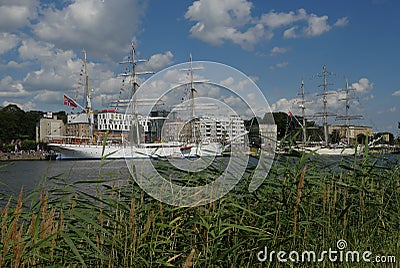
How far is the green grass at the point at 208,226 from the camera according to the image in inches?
132

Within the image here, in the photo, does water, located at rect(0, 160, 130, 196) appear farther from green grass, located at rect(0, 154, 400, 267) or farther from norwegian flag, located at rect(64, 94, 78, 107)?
norwegian flag, located at rect(64, 94, 78, 107)

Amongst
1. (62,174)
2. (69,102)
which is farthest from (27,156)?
(62,174)

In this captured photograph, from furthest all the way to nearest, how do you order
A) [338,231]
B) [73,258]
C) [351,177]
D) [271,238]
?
[351,177] → [338,231] → [271,238] → [73,258]

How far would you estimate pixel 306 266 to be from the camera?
12.7ft

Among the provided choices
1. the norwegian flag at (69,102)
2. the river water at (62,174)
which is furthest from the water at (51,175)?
the norwegian flag at (69,102)

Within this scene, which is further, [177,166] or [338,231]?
[177,166]

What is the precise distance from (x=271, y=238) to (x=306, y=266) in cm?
41

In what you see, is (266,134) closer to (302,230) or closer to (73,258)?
(302,230)

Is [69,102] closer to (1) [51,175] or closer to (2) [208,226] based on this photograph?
(1) [51,175]

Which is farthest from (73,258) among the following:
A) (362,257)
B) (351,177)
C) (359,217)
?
(351,177)

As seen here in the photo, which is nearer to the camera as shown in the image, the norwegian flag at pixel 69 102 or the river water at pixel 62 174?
the river water at pixel 62 174

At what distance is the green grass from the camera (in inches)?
132

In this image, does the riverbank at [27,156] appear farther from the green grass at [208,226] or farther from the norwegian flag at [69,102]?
the green grass at [208,226]

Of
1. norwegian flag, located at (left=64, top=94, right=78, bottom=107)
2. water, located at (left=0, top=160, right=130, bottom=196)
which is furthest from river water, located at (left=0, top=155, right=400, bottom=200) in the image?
norwegian flag, located at (left=64, top=94, right=78, bottom=107)
